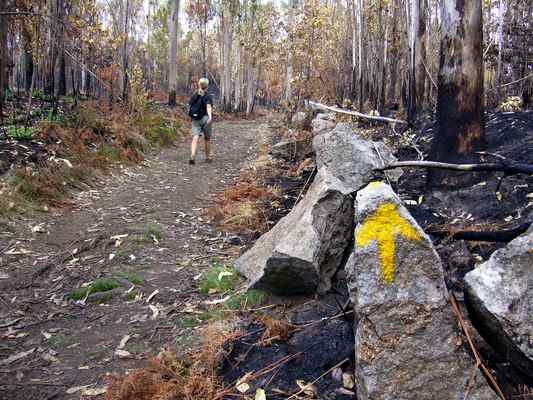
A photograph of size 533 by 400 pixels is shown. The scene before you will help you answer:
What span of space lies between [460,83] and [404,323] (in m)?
3.26

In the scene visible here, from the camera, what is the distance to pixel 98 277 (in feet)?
15.3

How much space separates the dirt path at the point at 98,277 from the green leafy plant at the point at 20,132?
5.39 ft

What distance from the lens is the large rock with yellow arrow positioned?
7.06 feet

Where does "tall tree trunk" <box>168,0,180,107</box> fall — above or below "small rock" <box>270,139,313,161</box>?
above

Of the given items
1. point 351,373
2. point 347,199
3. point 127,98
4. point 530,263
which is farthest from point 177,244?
point 127,98

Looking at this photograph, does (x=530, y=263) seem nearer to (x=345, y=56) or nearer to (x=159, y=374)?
(x=159, y=374)

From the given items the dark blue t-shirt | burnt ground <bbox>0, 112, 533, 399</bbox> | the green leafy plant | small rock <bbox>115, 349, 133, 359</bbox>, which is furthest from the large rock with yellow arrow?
the dark blue t-shirt

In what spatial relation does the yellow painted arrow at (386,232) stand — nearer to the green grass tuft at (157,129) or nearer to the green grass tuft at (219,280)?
the green grass tuft at (219,280)

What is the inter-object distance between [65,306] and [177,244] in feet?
5.50

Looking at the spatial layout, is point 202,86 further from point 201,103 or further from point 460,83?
point 460,83

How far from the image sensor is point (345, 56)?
15.8 meters

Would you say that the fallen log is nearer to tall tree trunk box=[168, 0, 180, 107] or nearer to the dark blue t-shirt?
the dark blue t-shirt

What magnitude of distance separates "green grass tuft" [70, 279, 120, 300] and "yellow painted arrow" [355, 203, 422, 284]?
299cm

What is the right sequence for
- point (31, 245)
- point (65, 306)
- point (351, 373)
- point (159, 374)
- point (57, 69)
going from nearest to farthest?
point (351, 373) < point (159, 374) < point (65, 306) < point (31, 245) < point (57, 69)
